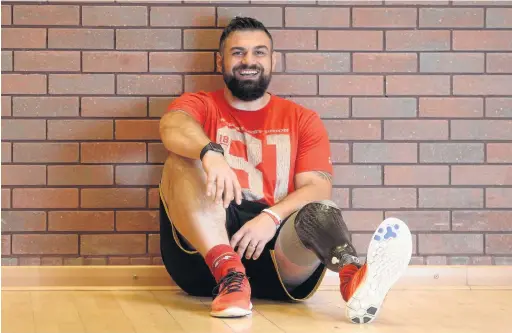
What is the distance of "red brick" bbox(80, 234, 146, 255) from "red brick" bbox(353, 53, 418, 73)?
1.01m

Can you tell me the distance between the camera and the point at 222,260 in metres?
2.26

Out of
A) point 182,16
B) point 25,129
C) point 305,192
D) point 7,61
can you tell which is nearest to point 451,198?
point 305,192

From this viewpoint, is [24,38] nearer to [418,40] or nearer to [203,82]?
[203,82]

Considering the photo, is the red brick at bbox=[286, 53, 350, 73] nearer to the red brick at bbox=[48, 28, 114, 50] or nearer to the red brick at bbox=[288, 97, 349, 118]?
the red brick at bbox=[288, 97, 349, 118]

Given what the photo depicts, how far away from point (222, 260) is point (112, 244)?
818mm

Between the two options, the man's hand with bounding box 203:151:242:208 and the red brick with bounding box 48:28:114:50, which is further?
the red brick with bounding box 48:28:114:50

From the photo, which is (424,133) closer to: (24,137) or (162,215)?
(162,215)

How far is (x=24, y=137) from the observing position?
115 inches

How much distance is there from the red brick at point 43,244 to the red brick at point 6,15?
771mm

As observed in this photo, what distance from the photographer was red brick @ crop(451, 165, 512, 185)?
302 cm

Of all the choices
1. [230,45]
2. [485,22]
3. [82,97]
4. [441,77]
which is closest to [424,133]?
[441,77]

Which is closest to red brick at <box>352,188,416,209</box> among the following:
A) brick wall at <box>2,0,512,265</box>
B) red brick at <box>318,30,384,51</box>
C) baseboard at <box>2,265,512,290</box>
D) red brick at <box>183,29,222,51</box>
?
brick wall at <box>2,0,512,265</box>

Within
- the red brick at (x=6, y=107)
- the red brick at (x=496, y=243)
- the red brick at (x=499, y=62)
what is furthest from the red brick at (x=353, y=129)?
the red brick at (x=6, y=107)

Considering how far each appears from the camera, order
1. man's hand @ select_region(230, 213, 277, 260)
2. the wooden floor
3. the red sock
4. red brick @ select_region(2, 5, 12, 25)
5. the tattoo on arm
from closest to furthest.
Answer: the wooden floor → the red sock → man's hand @ select_region(230, 213, 277, 260) → the tattoo on arm → red brick @ select_region(2, 5, 12, 25)
